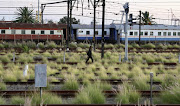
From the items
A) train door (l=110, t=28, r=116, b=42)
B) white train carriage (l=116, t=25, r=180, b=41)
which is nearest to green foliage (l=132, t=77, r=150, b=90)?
white train carriage (l=116, t=25, r=180, b=41)

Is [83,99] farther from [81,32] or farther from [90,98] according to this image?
[81,32]

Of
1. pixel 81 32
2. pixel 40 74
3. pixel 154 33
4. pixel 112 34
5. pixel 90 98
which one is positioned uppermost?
pixel 81 32

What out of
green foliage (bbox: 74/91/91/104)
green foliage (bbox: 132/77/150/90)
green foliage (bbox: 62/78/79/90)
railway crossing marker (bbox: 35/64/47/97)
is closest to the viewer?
railway crossing marker (bbox: 35/64/47/97)

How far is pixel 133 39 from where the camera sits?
43125mm

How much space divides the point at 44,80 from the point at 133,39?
121 feet

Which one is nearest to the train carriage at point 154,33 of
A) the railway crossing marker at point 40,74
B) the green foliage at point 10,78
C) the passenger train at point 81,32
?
the passenger train at point 81,32

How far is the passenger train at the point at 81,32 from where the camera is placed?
129 feet

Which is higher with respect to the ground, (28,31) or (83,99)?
(28,31)

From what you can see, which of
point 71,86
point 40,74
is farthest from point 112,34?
point 40,74

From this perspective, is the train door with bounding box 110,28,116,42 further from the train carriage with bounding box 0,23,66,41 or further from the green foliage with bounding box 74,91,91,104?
the green foliage with bounding box 74,91,91,104

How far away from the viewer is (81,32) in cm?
4459

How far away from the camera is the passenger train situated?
3938cm

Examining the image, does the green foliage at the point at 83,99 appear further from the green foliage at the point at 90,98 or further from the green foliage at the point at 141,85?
the green foliage at the point at 141,85

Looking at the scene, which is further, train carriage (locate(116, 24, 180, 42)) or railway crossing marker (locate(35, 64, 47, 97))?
train carriage (locate(116, 24, 180, 42))
